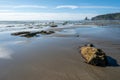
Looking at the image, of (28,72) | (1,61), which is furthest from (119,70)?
(1,61)

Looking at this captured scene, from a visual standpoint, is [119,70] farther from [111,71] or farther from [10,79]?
[10,79]

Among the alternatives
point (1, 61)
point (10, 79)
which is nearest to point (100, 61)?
point (10, 79)

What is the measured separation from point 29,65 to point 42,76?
6.63 feet

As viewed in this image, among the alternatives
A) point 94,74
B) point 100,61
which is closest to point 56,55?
point 100,61

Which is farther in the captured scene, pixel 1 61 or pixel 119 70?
pixel 1 61

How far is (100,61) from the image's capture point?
1003 centimetres

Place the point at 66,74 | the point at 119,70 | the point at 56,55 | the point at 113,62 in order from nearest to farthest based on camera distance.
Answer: the point at 66,74 → the point at 119,70 → the point at 113,62 → the point at 56,55

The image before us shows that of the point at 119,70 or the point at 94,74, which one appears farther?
the point at 119,70

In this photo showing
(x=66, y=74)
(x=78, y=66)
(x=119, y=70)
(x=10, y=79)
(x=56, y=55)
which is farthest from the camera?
(x=56, y=55)

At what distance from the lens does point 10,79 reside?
812cm

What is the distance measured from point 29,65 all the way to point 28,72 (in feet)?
4.03

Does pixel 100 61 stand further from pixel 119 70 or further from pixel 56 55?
pixel 56 55

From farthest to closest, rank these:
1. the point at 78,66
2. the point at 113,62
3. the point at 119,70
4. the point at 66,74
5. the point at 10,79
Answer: the point at 113,62 < the point at 78,66 < the point at 119,70 < the point at 66,74 < the point at 10,79

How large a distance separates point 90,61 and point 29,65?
144 inches
